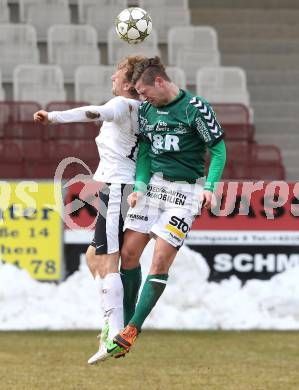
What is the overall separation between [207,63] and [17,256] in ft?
19.3

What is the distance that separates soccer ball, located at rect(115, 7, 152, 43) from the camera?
8.21m

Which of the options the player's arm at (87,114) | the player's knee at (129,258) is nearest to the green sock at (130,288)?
the player's knee at (129,258)

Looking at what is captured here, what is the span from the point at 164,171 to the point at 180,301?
386 cm

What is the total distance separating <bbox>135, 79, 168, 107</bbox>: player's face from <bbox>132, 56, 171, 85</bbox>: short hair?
0.10ft

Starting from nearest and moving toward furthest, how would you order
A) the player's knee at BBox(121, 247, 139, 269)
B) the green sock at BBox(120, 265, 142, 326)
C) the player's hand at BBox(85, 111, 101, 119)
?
the player's hand at BBox(85, 111, 101, 119)
the player's knee at BBox(121, 247, 139, 269)
the green sock at BBox(120, 265, 142, 326)

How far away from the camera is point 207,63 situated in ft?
53.8

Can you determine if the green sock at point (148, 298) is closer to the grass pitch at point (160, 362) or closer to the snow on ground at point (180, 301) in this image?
the grass pitch at point (160, 362)

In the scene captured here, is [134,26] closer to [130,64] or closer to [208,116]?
[130,64]

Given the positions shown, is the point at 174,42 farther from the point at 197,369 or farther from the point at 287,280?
the point at 197,369

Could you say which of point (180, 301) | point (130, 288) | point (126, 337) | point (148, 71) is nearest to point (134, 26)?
point (148, 71)

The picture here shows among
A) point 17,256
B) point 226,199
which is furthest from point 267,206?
point 17,256

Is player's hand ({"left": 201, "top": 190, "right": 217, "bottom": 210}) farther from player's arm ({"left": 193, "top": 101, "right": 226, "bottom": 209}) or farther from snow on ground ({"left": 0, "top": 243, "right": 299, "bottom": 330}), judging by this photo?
snow on ground ({"left": 0, "top": 243, "right": 299, "bottom": 330})

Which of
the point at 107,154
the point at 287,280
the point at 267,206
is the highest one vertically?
the point at 107,154

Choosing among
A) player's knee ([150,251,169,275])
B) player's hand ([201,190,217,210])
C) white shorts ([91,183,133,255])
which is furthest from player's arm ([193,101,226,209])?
white shorts ([91,183,133,255])
